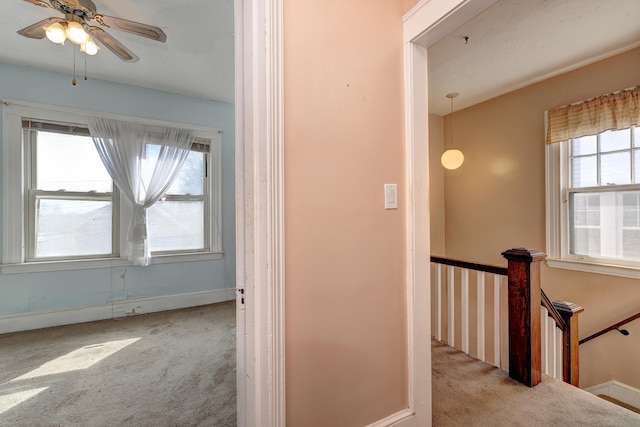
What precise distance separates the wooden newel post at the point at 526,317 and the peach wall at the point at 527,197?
141cm

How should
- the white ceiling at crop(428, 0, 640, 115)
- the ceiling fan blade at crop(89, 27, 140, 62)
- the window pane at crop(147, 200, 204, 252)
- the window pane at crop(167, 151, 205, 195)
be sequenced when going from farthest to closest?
1. the window pane at crop(167, 151, 205, 195)
2. the window pane at crop(147, 200, 204, 252)
3. the white ceiling at crop(428, 0, 640, 115)
4. the ceiling fan blade at crop(89, 27, 140, 62)

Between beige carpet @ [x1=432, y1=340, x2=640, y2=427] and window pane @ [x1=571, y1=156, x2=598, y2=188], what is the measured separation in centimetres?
204

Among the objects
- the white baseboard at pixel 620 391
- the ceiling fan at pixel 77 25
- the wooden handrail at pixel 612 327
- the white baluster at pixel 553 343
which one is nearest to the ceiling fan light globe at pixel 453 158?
the white baluster at pixel 553 343

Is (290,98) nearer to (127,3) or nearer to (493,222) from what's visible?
(127,3)

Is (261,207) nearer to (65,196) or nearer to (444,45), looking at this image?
(444,45)

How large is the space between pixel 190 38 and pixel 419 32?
2.10m

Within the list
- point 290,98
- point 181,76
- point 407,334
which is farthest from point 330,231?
point 181,76

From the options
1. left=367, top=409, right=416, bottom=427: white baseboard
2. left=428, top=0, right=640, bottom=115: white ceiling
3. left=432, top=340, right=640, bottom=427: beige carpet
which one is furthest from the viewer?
left=428, top=0, right=640, bottom=115: white ceiling

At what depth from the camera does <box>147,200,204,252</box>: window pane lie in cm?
352

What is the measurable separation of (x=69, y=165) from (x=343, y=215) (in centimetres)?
344

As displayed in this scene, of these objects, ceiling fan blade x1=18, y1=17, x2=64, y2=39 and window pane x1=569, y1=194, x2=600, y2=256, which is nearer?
ceiling fan blade x1=18, y1=17, x2=64, y2=39

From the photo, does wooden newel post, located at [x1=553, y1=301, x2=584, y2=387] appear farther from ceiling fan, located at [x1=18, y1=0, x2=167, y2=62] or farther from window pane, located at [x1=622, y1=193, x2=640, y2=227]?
ceiling fan, located at [x1=18, y1=0, x2=167, y2=62]

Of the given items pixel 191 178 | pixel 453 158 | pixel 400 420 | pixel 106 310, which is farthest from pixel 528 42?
pixel 106 310

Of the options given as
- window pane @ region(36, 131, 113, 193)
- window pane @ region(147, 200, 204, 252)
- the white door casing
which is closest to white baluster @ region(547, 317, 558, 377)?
the white door casing
